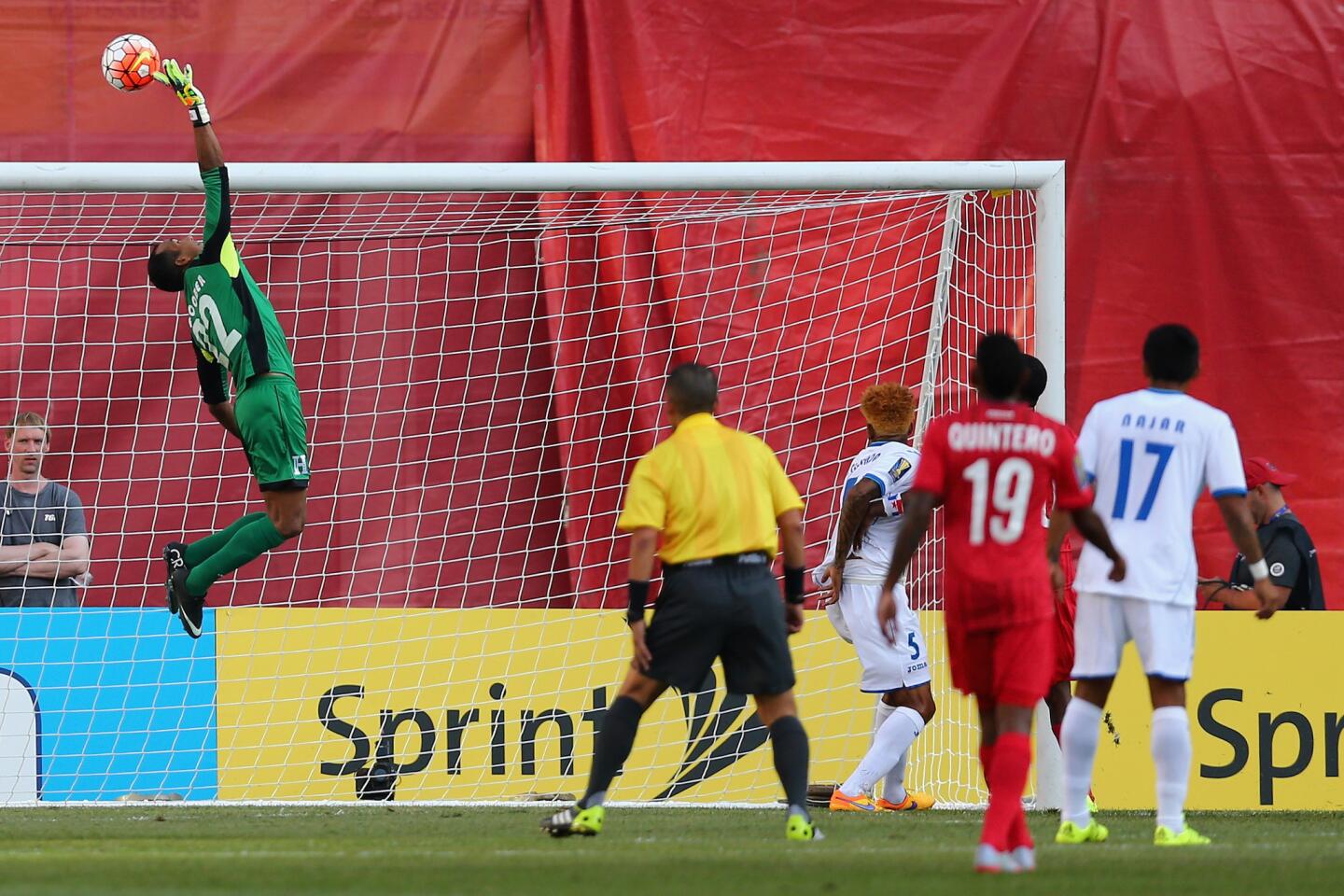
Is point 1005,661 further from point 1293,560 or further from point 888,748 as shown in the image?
point 1293,560

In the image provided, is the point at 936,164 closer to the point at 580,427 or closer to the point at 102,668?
the point at 580,427

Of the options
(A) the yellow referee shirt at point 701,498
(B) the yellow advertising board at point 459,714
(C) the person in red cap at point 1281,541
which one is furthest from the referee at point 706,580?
(C) the person in red cap at point 1281,541

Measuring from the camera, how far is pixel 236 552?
8.65m

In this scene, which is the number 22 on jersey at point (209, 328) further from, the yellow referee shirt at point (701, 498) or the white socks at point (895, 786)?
the white socks at point (895, 786)

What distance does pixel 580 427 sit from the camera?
11656 millimetres

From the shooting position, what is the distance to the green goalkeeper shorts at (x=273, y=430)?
8508mm

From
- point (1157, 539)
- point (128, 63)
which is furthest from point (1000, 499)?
point (128, 63)

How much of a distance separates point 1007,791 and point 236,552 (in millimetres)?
4270

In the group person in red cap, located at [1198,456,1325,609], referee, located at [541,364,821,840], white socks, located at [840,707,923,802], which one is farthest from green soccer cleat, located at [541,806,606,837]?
person in red cap, located at [1198,456,1325,609]

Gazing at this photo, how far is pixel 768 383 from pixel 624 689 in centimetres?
505

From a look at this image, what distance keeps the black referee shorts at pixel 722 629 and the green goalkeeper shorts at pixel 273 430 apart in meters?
2.50

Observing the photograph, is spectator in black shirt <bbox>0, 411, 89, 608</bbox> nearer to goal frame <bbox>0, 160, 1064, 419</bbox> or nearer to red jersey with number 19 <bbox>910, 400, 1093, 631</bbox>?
goal frame <bbox>0, 160, 1064, 419</bbox>

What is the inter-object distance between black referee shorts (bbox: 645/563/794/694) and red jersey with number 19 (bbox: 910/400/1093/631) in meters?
0.93

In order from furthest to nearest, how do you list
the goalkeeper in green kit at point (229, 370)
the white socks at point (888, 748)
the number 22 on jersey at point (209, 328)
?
the white socks at point (888, 748) → the number 22 on jersey at point (209, 328) → the goalkeeper in green kit at point (229, 370)
